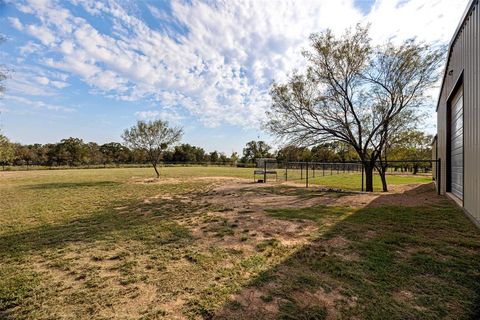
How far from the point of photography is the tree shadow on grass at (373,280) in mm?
2383

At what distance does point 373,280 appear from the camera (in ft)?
9.70

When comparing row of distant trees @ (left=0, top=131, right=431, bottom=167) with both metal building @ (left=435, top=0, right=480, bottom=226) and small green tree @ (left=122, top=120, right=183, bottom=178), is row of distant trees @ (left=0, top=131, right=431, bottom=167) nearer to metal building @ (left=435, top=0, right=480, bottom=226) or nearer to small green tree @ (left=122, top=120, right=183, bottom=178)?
small green tree @ (left=122, top=120, right=183, bottom=178)

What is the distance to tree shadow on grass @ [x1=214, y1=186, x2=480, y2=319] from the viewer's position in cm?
238

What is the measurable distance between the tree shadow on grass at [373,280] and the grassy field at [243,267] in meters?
0.01

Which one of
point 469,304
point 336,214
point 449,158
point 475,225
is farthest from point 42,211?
point 449,158

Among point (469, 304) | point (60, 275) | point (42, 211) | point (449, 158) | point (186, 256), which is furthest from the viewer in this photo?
point (449, 158)

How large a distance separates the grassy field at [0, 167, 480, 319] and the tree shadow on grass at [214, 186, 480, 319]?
0.01 m

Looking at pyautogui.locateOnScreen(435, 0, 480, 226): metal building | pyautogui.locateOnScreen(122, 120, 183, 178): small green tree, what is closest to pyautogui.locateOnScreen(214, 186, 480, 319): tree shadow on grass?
pyautogui.locateOnScreen(435, 0, 480, 226): metal building

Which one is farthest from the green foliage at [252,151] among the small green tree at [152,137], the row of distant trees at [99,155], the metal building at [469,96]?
the metal building at [469,96]

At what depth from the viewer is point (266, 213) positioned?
700 cm

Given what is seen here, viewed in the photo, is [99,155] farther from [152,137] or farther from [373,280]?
[373,280]

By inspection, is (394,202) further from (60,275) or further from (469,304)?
(60,275)

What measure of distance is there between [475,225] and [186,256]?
6.25m

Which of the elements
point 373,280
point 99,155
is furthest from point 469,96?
point 99,155
